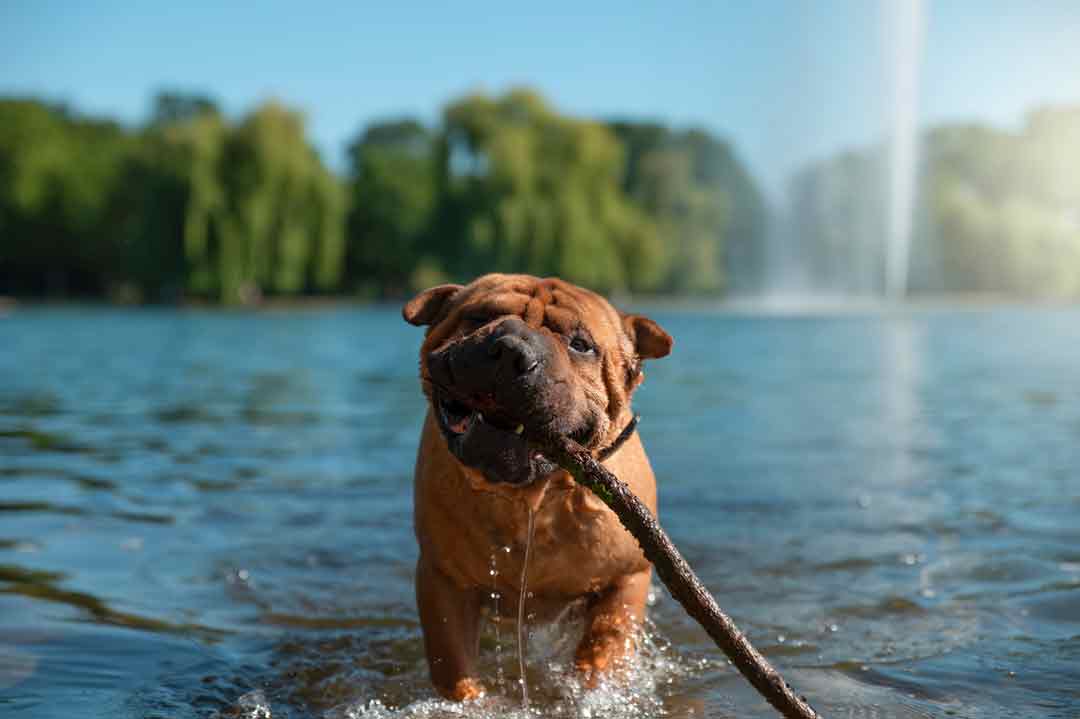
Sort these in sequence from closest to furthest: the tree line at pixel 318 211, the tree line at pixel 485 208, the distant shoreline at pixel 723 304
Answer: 1. the tree line at pixel 318 211
2. the tree line at pixel 485 208
3. the distant shoreline at pixel 723 304

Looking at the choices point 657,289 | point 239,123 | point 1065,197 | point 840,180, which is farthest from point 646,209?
point 239,123

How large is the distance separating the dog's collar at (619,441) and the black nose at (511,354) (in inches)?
22.1

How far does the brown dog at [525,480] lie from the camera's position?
10.1 ft

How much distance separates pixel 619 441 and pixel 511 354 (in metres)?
0.72

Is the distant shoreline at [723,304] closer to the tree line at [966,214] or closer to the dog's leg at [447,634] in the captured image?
the tree line at [966,214]

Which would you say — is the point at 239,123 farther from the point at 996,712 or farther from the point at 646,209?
the point at 996,712

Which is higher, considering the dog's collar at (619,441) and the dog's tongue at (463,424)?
the dog's tongue at (463,424)

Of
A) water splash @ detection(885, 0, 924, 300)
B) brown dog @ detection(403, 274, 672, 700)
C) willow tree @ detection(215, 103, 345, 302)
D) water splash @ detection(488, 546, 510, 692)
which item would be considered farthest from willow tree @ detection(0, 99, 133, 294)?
brown dog @ detection(403, 274, 672, 700)

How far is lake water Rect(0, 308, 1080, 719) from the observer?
3809 mm

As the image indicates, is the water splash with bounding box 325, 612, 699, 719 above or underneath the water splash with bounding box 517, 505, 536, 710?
underneath

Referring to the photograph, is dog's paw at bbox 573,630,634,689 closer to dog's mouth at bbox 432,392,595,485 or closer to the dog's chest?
the dog's chest

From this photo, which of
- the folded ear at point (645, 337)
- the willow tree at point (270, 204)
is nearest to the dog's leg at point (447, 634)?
the folded ear at point (645, 337)

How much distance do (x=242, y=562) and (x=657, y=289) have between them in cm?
5334

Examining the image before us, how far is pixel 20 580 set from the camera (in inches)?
195
